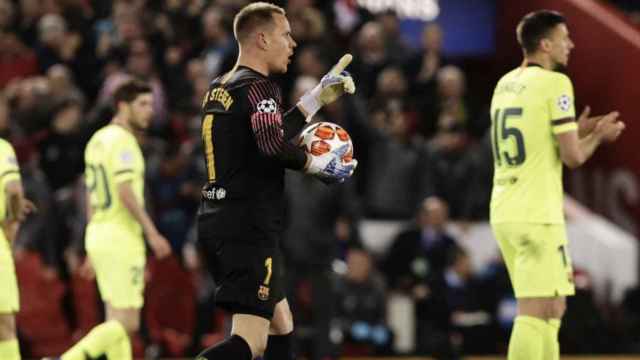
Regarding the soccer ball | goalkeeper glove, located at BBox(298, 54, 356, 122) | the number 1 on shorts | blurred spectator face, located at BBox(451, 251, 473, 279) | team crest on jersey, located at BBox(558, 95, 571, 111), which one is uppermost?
goalkeeper glove, located at BBox(298, 54, 356, 122)

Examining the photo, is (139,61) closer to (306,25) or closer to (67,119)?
(67,119)

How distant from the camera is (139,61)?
45.5 feet

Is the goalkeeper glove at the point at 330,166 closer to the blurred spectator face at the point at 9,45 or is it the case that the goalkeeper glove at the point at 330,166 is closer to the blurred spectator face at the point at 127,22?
the blurred spectator face at the point at 127,22

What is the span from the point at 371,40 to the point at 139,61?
277 centimetres

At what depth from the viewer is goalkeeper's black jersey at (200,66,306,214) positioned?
699 centimetres

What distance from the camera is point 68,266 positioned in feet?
42.3

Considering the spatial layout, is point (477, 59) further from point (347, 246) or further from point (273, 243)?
point (273, 243)

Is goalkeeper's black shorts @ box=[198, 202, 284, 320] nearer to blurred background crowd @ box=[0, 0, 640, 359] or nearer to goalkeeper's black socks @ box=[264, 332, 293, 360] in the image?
goalkeeper's black socks @ box=[264, 332, 293, 360]

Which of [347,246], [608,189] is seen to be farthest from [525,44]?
[608,189]

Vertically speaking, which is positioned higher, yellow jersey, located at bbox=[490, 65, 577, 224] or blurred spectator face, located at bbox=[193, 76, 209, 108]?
blurred spectator face, located at bbox=[193, 76, 209, 108]

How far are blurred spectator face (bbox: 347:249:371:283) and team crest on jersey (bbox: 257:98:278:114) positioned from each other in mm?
6094

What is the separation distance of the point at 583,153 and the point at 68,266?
243 inches

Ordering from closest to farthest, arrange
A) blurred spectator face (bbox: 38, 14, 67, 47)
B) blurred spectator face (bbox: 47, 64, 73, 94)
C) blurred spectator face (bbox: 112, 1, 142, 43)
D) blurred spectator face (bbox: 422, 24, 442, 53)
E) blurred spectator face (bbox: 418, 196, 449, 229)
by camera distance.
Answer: blurred spectator face (bbox: 418, 196, 449, 229)
blurred spectator face (bbox: 47, 64, 73, 94)
blurred spectator face (bbox: 38, 14, 67, 47)
blurred spectator face (bbox: 112, 1, 142, 43)
blurred spectator face (bbox: 422, 24, 442, 53)

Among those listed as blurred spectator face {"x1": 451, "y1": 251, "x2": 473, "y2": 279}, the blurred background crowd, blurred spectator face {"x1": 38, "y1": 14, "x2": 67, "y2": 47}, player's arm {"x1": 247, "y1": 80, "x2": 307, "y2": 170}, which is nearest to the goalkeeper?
Answer: player's arm {"x1": 247, "y1": 80, "x2": 307, "y2": 170}
